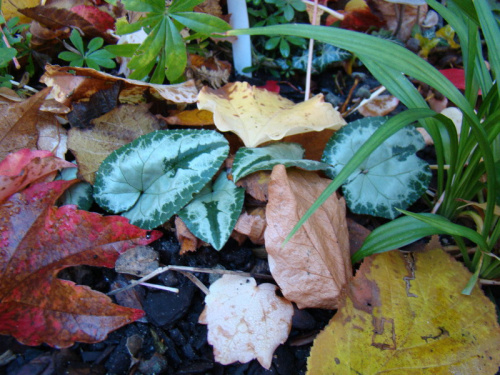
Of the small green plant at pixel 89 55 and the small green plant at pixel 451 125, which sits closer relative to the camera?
the small green plant at pixel 451 125

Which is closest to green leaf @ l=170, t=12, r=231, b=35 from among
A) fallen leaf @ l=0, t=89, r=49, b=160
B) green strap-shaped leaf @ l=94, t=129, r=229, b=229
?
green strap-shaped leaf @ l=94, t=129, r=229, b=229

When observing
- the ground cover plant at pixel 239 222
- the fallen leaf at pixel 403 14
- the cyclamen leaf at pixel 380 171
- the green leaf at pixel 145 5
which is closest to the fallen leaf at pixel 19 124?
the ground cover plant at pixel 239 222

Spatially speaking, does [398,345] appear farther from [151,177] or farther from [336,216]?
[151,177]

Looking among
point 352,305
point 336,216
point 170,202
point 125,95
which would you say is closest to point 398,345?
point 352,305

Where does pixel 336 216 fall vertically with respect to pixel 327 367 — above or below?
above

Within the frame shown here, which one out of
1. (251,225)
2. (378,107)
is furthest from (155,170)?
(378,107)

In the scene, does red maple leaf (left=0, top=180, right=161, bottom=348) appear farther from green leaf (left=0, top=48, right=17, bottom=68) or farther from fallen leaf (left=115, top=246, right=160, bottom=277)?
green leaf (left=0, top=48, right=17, bottom=68)

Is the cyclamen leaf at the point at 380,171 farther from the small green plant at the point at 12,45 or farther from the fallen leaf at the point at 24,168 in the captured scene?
the small green plant at the point at 12,45

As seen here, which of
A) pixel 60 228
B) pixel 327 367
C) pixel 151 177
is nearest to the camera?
pixel 327 367
